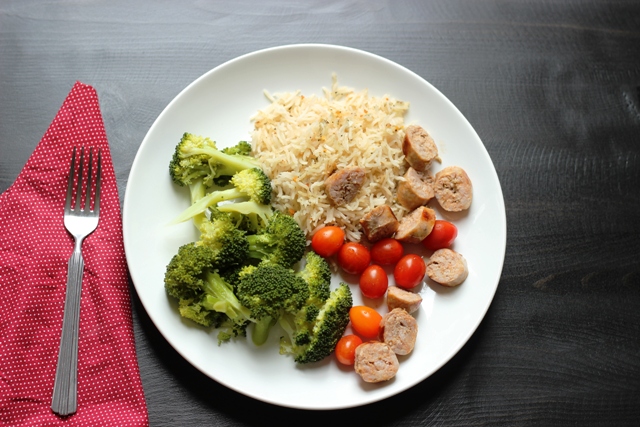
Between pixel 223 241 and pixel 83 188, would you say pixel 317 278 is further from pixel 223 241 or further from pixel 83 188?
pixel 83 188

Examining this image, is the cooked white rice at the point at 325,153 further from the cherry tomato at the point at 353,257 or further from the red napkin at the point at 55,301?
the red napkin at the point at 55,301

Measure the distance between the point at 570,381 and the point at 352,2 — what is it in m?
3.02

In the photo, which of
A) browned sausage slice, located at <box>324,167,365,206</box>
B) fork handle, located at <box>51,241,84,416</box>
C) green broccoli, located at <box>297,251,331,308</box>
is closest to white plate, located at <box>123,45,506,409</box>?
green broccoli, located at <box>297,251,331,308</box>

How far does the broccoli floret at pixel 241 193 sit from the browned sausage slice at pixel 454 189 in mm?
1078

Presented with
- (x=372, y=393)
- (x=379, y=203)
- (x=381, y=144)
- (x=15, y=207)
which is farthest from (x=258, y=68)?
(x=372, y=393)

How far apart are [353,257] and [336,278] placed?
213 mm

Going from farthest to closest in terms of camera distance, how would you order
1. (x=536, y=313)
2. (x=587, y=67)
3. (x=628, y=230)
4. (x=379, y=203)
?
(x=587, y=67), (x=628, y=230), (x=536, y=313), (x=379, y=203)

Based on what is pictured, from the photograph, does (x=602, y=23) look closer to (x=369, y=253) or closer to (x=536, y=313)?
(x=536, y=313)

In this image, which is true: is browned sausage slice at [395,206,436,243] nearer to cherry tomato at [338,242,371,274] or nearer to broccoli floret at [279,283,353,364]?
cherry tomato at [338,242,371,274]

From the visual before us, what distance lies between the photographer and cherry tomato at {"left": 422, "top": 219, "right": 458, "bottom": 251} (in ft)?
11.2

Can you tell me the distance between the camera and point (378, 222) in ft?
10.8

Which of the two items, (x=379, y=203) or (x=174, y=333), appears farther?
(x=379, y=203)

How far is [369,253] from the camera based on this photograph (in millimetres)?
3426

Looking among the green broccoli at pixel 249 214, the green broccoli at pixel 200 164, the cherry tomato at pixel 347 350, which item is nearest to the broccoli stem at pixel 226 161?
the green broccoli at pixel 200 164
